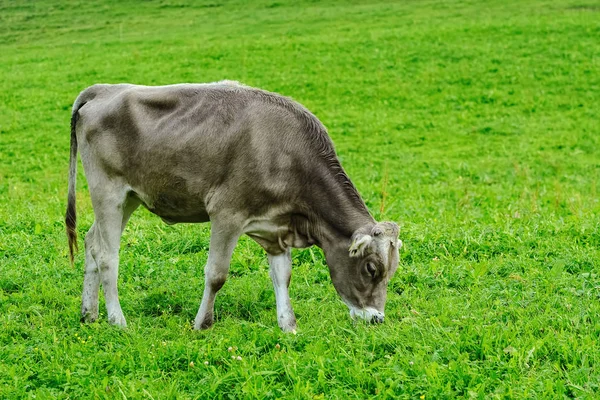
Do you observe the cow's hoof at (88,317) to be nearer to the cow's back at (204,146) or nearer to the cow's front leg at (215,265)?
the cow's front leg at (215,265)

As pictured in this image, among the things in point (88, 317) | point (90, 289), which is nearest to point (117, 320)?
point (88, 317)

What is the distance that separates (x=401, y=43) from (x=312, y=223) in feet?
81.7

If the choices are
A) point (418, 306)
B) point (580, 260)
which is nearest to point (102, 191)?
point (418, 306)

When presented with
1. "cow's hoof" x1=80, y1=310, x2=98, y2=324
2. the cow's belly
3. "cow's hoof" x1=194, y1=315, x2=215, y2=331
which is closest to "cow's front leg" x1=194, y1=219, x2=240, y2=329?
"cow's hoof" x1=194, y1=315, x2=215, y2=331

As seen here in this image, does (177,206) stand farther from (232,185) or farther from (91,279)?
(91,279)

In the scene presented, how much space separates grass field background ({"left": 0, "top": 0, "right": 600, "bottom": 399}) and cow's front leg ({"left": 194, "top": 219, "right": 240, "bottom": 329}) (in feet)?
0.58

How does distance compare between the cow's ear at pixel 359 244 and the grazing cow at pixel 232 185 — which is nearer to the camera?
the cow's ear at pixel 359 244

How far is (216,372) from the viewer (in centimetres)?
584

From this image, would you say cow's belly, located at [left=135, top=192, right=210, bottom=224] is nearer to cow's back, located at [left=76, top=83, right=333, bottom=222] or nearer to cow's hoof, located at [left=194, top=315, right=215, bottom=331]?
cow's back, located at [left=76, top=83, right=333, bottom=222]

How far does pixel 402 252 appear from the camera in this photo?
904 cm

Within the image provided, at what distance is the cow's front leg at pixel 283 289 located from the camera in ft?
23.5

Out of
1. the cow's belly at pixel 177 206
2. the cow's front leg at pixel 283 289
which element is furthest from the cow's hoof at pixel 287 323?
the cow's belly at pixel 177 206

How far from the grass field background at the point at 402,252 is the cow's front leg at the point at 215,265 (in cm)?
18

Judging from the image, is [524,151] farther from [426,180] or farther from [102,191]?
[102,191]
